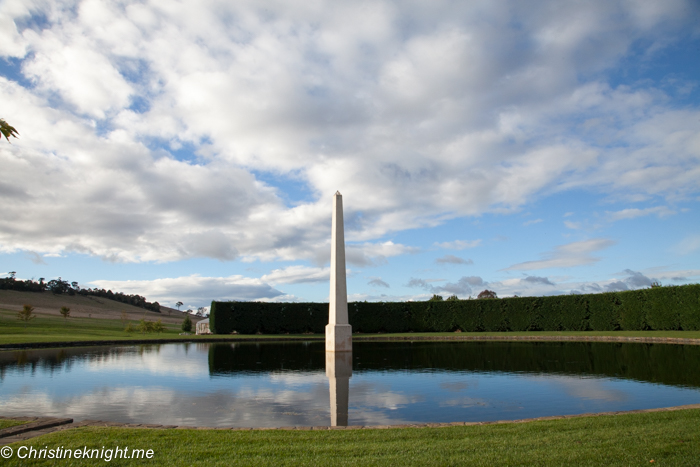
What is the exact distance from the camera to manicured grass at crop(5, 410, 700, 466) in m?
4.34

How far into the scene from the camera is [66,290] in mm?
75312

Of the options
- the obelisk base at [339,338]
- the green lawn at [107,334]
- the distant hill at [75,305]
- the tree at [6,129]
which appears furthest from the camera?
the distant hill at [75,305]

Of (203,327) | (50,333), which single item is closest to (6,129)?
(50,333)

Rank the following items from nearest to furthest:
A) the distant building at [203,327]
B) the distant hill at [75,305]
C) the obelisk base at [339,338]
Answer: the obelisk base at [339,338] → the distant building at [203,327] → the distant hill at [75,305]

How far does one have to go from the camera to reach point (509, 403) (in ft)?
27.0

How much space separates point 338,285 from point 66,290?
237 ft

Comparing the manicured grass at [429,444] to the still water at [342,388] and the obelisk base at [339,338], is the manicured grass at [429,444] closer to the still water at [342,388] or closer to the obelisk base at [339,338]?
the still water at [342,388]

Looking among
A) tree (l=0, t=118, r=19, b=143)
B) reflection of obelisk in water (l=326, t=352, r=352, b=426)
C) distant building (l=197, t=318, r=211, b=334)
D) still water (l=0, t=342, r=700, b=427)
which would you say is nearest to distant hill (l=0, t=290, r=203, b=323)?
distant building (l=197, t=318, r=211, b=334)

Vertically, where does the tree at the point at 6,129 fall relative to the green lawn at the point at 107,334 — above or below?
above

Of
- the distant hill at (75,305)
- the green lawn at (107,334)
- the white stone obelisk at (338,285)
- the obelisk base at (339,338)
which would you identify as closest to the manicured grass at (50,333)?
the green lawn at (107,334)

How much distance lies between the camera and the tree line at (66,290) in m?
69.2

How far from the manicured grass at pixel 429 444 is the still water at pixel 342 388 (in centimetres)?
144

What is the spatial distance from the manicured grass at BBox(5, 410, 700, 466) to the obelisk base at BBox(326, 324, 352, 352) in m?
13.6

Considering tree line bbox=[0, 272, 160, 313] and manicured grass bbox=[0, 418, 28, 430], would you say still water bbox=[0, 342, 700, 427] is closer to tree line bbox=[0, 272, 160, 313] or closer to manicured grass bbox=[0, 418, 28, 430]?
manicured grass bbox=[0, 418, 28, 430]
